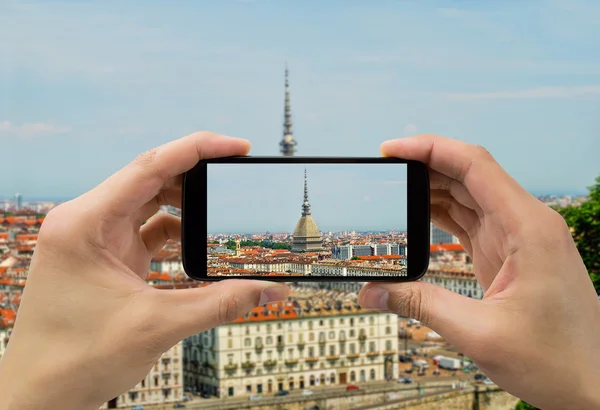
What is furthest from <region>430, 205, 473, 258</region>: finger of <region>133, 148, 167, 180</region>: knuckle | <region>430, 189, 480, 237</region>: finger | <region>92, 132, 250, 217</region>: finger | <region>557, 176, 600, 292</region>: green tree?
<region>557, 176, 600, 292</region>: green tree

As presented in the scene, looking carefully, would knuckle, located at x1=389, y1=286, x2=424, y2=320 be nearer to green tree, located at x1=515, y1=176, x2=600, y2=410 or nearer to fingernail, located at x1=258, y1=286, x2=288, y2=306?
fingernail, located at x1=258, y1=286, x2=288, y2=306

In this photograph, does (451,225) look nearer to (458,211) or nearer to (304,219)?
(458,211)

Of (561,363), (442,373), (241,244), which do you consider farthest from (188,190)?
(442,373)

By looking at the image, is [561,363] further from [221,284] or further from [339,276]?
[221,284]

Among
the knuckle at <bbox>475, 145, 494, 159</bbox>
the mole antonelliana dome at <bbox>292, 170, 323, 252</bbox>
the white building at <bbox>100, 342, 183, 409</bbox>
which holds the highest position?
the knuckle at <bbox>475, 145, 494, 159</bbox>

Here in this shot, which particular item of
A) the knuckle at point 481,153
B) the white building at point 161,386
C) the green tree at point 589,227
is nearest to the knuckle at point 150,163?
the knuckle at point 481,153
